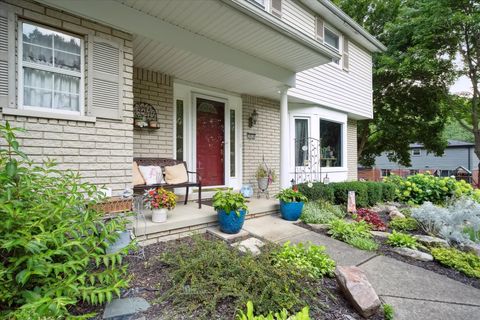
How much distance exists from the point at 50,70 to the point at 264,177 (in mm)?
4336

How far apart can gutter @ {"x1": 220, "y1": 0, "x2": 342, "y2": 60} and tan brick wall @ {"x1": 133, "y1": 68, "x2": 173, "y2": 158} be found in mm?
2151

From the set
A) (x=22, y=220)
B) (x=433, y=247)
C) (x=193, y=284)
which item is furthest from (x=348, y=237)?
(x=22, y=220)

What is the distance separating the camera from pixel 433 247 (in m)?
3.37

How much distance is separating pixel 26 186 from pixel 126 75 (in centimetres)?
185

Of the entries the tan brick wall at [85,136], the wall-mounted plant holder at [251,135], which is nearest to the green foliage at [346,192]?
the wall-mounted plant holder at [251,135]

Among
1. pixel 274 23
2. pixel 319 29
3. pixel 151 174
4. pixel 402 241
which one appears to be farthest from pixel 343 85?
pixel 151 174

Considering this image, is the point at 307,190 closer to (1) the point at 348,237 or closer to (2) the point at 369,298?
(1) the point at 348,237

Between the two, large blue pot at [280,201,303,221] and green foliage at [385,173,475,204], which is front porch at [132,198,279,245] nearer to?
large blue pot at [280,201,303,221]

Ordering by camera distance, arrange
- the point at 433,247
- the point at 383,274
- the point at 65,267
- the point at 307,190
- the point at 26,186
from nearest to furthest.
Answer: the point at 65,267 < the point at 26,186 < the point at 383,274 < the point at 433,247 < the point at 307,190

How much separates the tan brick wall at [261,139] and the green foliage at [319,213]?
5.07 feet

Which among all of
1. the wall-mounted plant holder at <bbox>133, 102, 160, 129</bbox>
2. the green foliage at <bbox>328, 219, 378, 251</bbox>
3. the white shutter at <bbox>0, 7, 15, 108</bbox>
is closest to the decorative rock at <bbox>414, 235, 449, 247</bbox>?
the green foliage at <bbox>328, 219, 378, 251</bbox>

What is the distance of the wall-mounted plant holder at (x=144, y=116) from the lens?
4191mm

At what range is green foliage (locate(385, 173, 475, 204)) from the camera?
627 centimetres

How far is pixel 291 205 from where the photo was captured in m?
4.25
